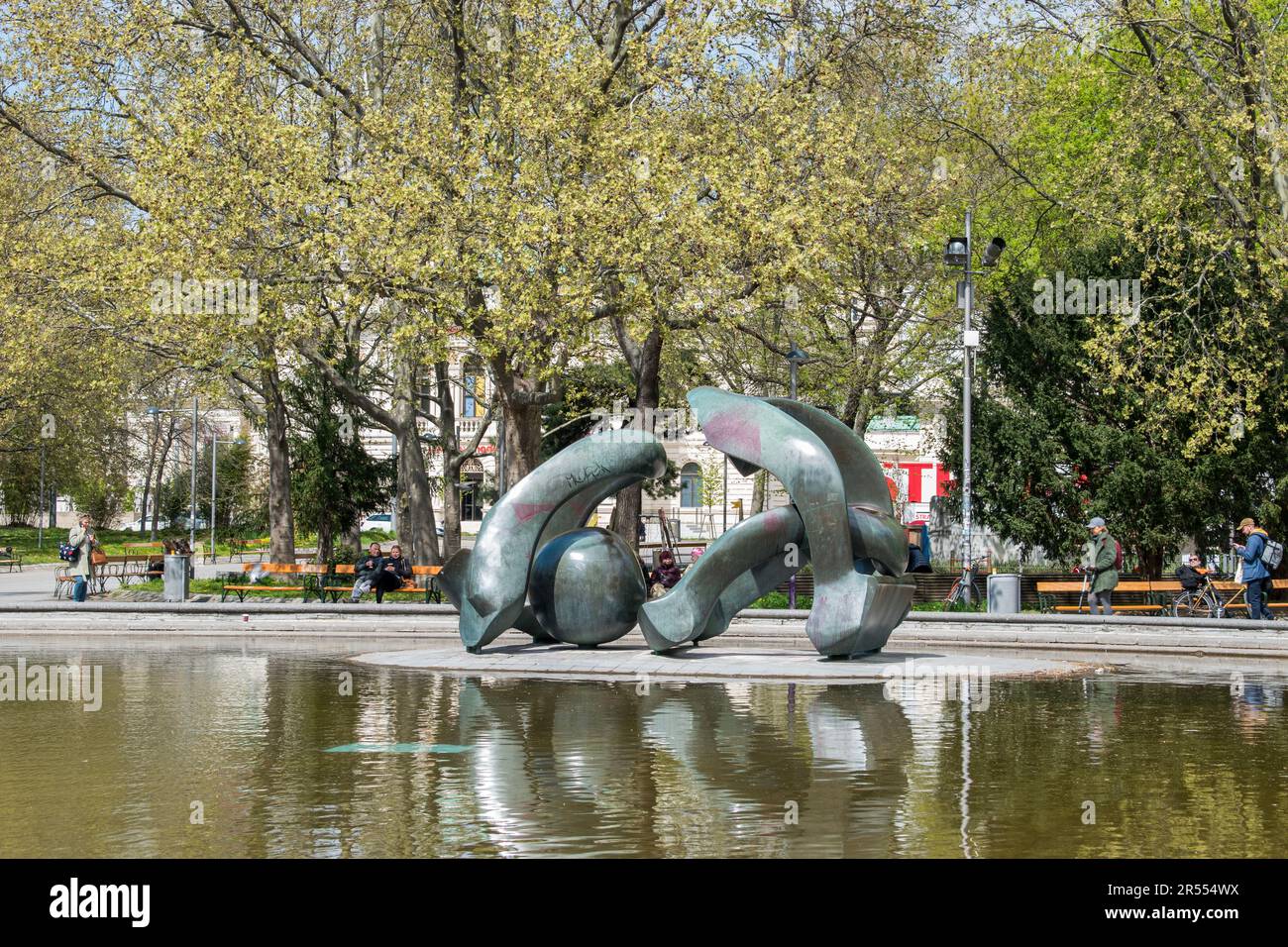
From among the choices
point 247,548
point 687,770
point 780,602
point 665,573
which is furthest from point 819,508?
point 247,548

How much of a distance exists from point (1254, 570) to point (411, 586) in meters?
15.8

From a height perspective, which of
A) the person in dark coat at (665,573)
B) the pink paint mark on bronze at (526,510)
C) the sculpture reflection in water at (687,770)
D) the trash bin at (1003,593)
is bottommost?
the sculpture reflection in water at (687,770)

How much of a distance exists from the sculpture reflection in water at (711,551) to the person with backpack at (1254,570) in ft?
28.3

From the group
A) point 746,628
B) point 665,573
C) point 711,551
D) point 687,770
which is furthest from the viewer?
point 665,573

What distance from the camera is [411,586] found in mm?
29719

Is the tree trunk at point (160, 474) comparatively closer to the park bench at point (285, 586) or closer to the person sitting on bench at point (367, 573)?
the park bench at point (285, 586)

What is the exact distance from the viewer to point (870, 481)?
18.4 m

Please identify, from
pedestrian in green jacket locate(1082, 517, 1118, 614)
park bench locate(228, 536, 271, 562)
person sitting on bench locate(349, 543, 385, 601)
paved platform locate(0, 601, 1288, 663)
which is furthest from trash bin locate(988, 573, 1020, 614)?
park bench locate(228, 536, 271, 562)

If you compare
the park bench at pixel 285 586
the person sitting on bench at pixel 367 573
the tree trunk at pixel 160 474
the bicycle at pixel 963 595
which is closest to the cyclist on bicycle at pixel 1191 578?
the bicycle at pixel 963 595

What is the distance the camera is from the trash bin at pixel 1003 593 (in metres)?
24.8

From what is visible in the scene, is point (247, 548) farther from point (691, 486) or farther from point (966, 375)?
point (966, 375)

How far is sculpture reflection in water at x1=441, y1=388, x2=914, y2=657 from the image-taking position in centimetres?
1697

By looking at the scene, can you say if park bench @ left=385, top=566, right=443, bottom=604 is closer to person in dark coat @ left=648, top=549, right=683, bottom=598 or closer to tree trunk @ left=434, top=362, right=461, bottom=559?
person in dark coat @ left=648, top=549, right=683, bottom=598
